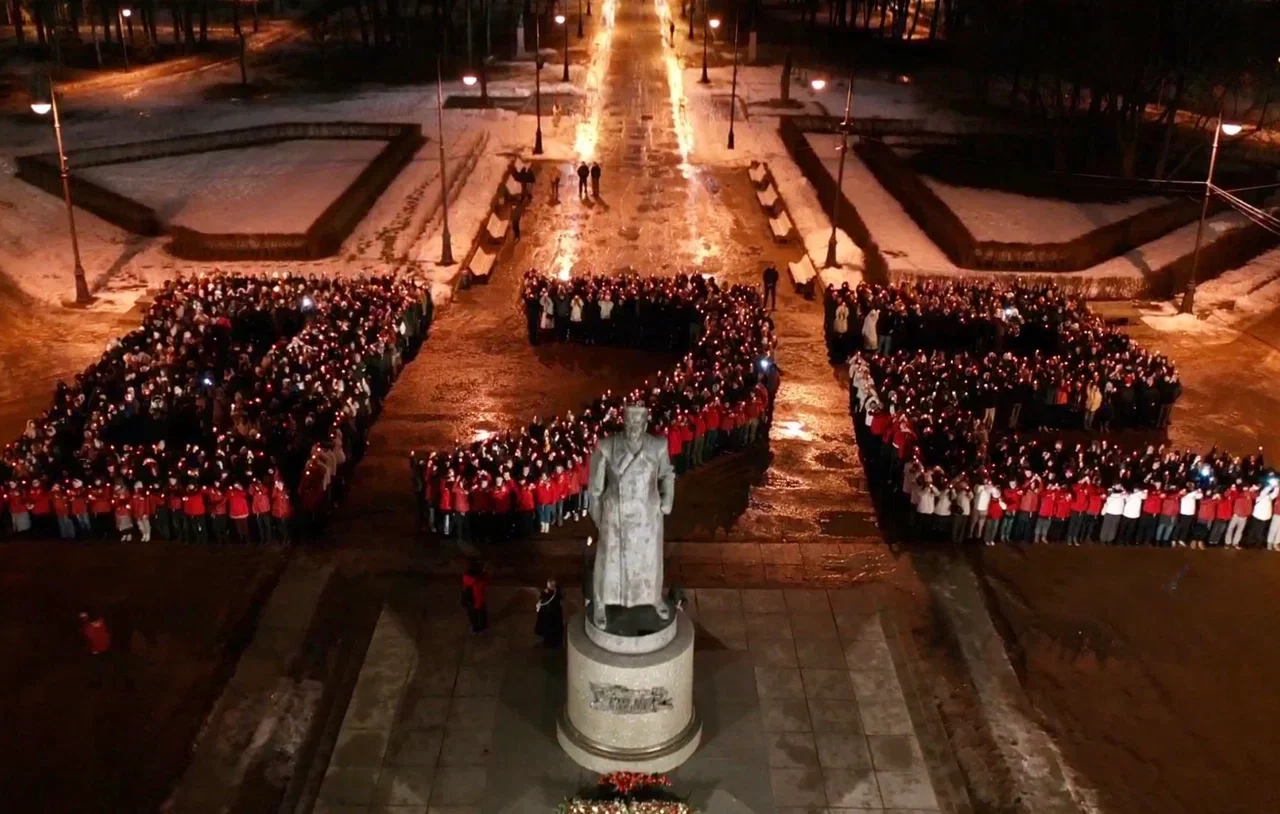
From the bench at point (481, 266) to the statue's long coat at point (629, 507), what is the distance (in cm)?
2004

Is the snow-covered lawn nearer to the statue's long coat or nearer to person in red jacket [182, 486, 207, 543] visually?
person in red jacket [182, 486, 207, 543]

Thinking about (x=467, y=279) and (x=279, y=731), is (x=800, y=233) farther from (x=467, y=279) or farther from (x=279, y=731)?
(x=279, y=731)

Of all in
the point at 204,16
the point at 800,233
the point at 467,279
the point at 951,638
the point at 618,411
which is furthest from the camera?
the point at 204,16

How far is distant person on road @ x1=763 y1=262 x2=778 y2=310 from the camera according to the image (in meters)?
27.4

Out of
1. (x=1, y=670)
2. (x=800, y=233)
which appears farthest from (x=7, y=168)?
(x=1, y=670)

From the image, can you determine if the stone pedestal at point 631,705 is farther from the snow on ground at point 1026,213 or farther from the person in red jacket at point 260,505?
the snow on ground at point 1026,213

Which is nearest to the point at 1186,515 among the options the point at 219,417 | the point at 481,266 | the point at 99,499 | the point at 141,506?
the point at 141,506

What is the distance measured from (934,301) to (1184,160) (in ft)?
57.9

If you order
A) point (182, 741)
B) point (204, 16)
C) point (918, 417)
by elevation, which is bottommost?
point (182, 741)

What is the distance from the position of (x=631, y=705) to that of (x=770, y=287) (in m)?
18.0

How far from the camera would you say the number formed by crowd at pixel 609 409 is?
Result: 54.3 feet

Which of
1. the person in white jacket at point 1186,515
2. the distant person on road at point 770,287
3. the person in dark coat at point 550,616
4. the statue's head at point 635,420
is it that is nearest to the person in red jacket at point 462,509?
the person in dark coat at point 550,616

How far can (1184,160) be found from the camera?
1446 inches

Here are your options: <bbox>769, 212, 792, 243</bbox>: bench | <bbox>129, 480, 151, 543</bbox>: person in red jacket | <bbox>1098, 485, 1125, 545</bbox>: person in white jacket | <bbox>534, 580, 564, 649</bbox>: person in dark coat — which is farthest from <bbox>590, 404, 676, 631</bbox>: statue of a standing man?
<bbox>769, 212, 792, 243</bbox>: bench
